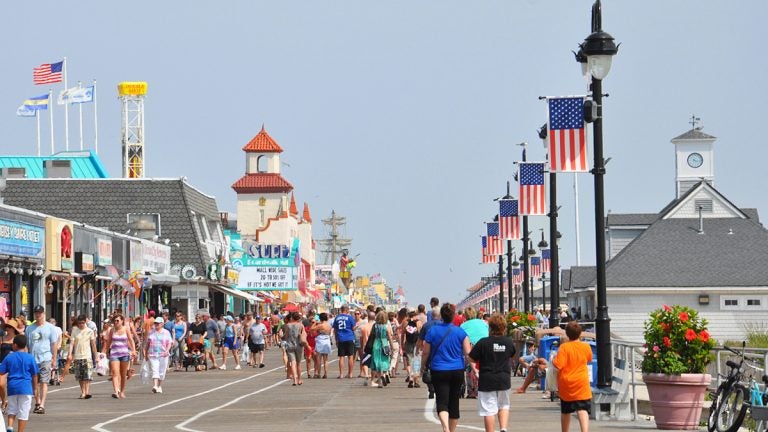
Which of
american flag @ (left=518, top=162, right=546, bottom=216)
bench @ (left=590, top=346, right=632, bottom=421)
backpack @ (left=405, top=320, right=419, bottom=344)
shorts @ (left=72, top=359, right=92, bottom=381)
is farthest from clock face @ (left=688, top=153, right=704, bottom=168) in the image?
bench @ (left=590, top=346, right=632, bottom=421)

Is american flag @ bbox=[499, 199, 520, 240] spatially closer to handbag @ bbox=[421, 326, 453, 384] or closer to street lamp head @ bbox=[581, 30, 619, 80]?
street lamp head @ bbox=[581, 30, 619, 80]

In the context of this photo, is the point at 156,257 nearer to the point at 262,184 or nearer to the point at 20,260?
the point at 20,260

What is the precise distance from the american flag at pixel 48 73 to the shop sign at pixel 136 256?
85.0 ft

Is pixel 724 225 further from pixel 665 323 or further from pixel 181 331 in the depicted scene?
pixel 665 323

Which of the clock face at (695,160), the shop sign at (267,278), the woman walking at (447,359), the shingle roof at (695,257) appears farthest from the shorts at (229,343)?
the clock face at (695,160)

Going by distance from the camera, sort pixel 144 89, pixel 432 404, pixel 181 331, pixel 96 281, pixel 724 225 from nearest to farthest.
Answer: pixel 432 404
pixel 181 331
pixel 96 281
pixel 724 225
pixel 144 89

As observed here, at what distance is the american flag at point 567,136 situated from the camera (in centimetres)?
2453

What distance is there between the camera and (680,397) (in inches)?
733

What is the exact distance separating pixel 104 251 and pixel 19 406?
34.7 metres

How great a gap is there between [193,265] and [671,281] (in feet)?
81.8

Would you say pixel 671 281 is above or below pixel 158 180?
below

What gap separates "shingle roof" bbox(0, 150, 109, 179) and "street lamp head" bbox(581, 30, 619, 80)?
2894 inches

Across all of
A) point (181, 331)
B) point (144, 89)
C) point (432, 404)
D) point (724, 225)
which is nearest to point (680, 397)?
point (432, 404)

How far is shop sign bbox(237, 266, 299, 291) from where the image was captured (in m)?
86.1
